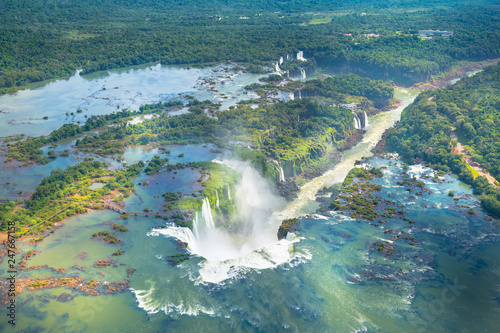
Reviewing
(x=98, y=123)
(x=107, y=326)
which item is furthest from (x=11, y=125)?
(x=107, y=326)

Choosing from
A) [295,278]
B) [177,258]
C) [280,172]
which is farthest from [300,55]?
[177,258]

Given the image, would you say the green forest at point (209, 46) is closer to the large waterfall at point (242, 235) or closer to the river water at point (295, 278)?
the river water at point (295, 278)

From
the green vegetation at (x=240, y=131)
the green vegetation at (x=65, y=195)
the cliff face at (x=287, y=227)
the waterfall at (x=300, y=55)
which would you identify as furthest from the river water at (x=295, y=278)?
the waterfall at (x=300, y=55)

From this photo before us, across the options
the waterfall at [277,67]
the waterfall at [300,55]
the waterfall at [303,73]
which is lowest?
the waterfall at [303,73]

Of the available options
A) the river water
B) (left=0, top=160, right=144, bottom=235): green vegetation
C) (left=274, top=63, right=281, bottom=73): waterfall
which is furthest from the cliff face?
(left=274, top=63, right=281, bottom=73): waterfall

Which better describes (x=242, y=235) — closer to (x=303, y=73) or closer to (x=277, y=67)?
(x=303, y=73)

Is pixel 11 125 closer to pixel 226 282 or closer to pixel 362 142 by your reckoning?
pixel 226 282
